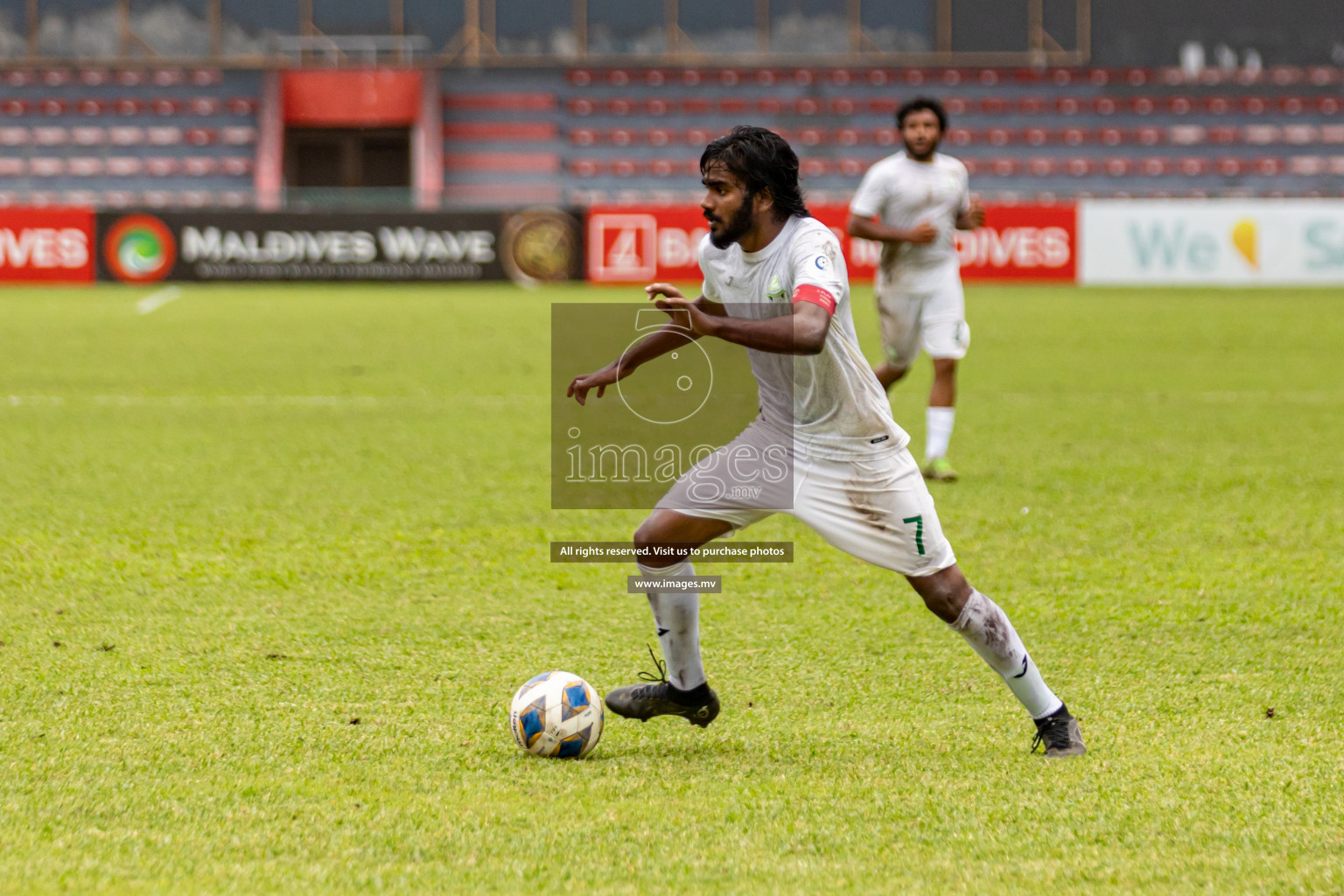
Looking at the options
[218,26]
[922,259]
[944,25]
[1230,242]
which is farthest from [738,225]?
[218,26]

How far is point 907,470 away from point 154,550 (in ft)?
13.0

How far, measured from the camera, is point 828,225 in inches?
1029

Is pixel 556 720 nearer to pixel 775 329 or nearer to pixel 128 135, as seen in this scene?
pixel 775 329

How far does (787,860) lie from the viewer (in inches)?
130

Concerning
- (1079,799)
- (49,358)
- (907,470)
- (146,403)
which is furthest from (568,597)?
(49,358)

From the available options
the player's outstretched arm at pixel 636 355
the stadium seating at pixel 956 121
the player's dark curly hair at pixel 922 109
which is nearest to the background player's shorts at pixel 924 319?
the player's dark curly hair at pixel 922 109

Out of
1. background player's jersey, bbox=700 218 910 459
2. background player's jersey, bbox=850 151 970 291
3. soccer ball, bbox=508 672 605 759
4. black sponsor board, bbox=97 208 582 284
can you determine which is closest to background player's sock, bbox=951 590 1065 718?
background player's jersey, bbox=700 218 910 459

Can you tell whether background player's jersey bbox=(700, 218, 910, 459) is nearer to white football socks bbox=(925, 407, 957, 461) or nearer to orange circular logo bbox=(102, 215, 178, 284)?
white football socks bbox=(925, 407, 957, 461)

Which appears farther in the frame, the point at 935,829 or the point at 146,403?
the point at 146,403

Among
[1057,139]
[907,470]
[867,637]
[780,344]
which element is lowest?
[867,637]

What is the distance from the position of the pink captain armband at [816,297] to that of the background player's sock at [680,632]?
0.86 metres

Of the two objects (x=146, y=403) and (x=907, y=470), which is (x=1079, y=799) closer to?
(x=907, y=470)

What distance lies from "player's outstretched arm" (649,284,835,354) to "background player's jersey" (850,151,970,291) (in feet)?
18.0

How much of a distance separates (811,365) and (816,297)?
0.29m
